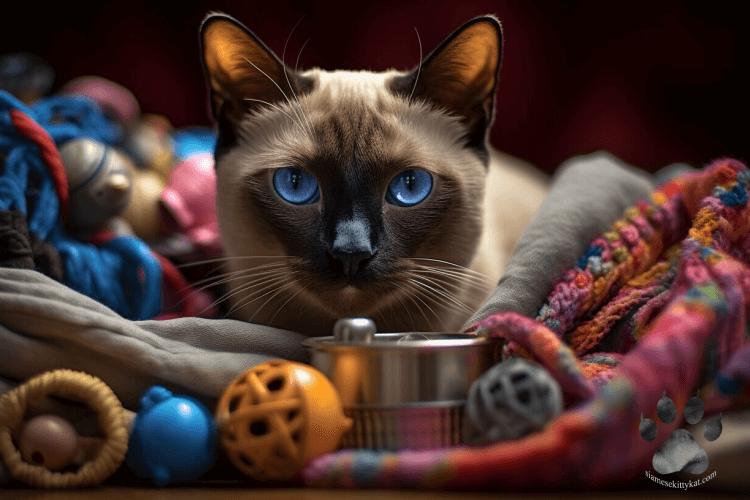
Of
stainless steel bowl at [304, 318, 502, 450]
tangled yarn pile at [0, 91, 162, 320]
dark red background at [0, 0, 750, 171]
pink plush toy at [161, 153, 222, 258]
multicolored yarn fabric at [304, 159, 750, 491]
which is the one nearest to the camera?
multicolored yarn fabric at [304, 159, 750, 491]

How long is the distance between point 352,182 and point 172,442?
412 millimetres

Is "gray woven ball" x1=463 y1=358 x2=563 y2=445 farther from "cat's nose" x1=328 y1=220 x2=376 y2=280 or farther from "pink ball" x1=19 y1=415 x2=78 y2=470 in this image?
"pink ball" x1=19 y1=415 x2=78 y2=470

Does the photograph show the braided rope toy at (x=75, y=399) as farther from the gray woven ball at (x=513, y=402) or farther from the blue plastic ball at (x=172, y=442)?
the gray woven ball at (x=513, y=402)

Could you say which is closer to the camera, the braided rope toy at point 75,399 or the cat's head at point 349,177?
the braided rope toy at point 75,399

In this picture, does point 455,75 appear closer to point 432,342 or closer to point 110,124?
point 432,342

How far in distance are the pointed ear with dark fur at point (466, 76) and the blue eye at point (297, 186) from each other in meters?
0.24

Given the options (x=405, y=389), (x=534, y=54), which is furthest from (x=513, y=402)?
(x=534, y=54)

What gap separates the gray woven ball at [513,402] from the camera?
2.07ft

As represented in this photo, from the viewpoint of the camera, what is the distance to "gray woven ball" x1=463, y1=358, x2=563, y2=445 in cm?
63

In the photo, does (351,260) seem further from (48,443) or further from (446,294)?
(48,443)

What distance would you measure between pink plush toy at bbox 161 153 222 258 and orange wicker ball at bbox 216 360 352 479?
682mm

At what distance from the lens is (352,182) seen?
3.01ft

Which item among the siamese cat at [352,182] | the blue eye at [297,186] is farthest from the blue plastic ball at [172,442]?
the blue eye at [297,186]

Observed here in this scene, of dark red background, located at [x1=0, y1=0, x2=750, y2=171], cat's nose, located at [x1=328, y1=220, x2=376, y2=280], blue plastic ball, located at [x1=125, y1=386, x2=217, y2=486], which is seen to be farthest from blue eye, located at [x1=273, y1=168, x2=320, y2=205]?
dark red background, located at [x1=0, y1=0, x2=750, y2=171]
